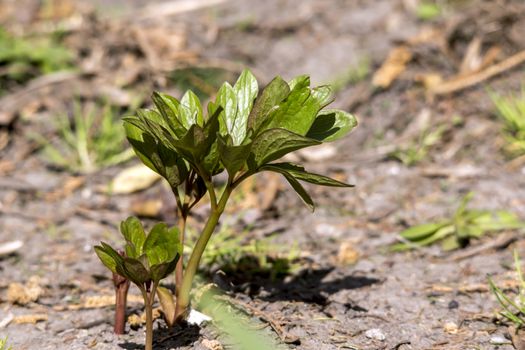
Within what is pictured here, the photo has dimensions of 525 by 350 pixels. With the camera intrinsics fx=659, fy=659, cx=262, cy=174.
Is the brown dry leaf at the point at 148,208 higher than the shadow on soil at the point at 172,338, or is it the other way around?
the brown dry leaf at the point at 148,208

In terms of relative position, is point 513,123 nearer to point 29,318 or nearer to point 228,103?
point 228,103

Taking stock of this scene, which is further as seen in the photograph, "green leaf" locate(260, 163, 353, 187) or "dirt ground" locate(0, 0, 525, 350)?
"dirt ground" locate(0, 0, 525, 350)

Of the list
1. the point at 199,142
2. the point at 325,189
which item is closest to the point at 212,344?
the point at 199,142

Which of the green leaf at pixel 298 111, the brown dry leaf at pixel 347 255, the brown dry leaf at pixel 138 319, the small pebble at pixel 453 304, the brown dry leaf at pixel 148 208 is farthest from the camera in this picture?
the brown dry leaf at pixel 148 208

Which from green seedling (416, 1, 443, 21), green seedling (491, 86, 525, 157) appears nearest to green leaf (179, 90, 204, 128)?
green seedling (491, 86, 525, 157)

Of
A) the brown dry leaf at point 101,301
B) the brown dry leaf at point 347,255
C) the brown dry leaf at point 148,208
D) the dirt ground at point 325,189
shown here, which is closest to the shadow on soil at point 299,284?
the dirt ground at point 325,189

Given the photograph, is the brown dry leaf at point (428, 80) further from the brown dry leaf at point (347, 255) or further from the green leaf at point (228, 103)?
the green leaf at point (228, 103)

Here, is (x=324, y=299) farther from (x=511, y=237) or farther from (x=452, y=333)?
(x=511, y=237)

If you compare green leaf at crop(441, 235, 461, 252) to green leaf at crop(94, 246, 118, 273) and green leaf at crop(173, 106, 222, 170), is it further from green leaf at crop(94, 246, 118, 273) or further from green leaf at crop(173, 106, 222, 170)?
green leaf at crop(94, 246, 118, 273)
